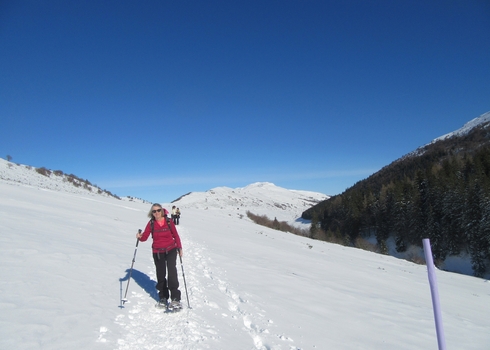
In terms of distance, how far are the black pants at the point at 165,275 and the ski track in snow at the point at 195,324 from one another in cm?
36

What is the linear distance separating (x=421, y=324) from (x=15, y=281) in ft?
31.2

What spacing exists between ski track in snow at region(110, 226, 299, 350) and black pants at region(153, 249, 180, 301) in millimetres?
362

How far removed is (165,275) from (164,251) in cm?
54

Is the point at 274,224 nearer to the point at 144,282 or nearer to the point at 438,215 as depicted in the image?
the point at 438,215

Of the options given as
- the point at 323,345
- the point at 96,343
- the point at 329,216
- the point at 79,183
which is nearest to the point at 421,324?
the point at 323,345

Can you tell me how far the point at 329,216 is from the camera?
91.2 metres

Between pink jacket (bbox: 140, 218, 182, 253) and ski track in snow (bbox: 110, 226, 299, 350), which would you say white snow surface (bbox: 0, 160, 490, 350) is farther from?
pink jacket (bbox: 140, 218, 182, 253)

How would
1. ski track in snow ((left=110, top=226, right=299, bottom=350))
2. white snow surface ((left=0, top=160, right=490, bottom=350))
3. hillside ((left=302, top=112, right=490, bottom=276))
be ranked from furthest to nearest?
1. hillside ((left=302, top=112, right=490, bottom=276))
2. ski track in snow ((left=110, top=226, right=299, bottom=350))
3. white snow surface ((left=0, top=160, right=490, bottom=350))

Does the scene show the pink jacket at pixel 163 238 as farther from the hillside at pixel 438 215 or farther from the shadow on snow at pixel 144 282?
the hillside at pixel 438 215

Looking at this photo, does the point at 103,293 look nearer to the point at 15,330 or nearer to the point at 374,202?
the point at 15,330

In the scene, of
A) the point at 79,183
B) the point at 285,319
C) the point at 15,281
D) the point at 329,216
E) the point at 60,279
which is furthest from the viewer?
the point at 329,216

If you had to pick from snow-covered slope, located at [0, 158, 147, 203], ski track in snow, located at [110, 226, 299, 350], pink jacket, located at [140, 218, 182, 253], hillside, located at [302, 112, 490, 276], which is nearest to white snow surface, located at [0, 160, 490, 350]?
ski track in snow, located at [110, 226, 299, 350]

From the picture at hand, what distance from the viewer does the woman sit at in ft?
18.7

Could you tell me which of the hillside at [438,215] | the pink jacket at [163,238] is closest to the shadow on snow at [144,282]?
the pink jacket at [163,238]
